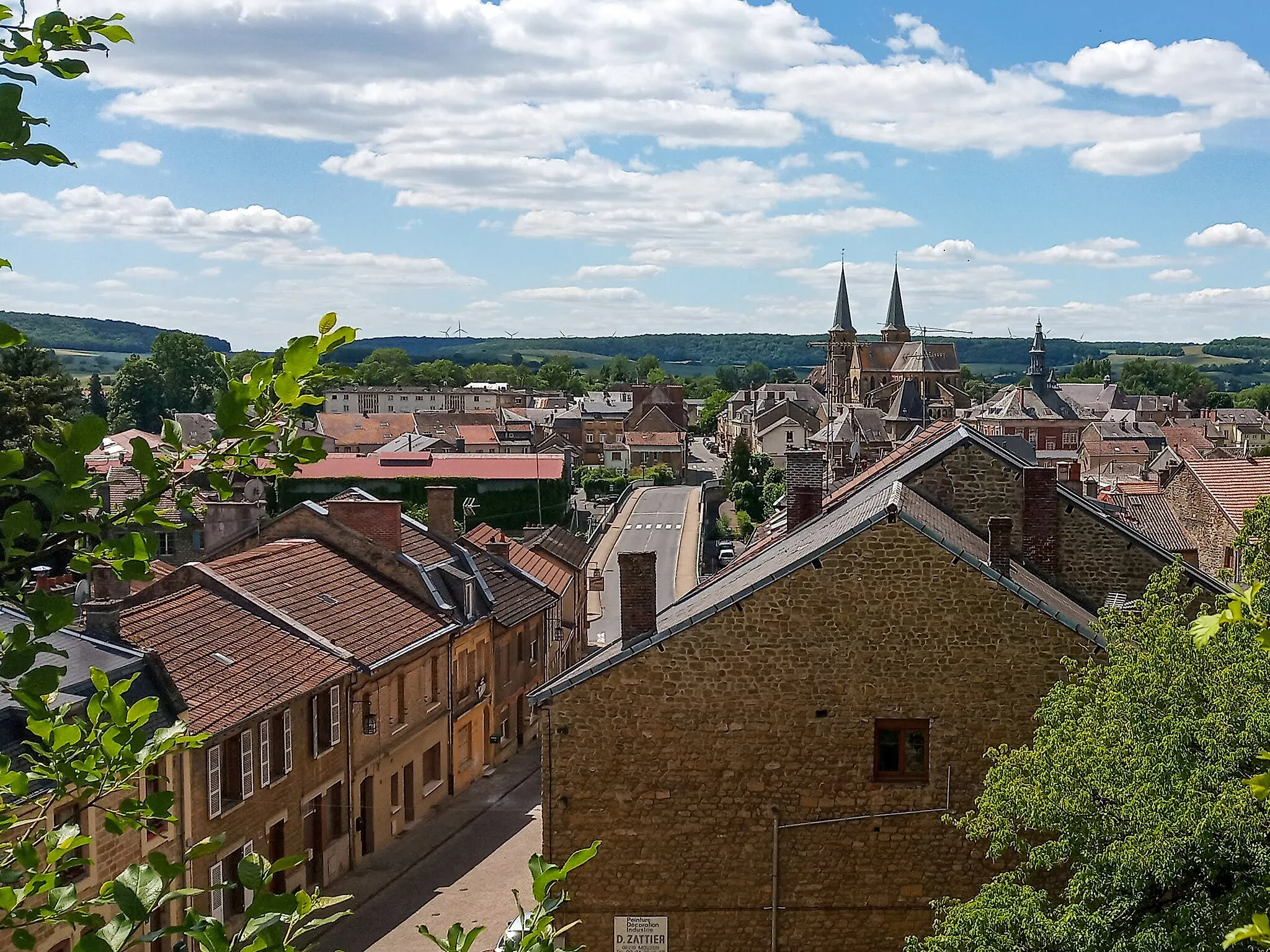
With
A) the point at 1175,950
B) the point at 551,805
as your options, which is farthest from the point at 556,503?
the point at 1175,950

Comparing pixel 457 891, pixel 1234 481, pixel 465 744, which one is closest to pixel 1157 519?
pixel 1234 481

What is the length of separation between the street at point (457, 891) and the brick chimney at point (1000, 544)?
10.0 m

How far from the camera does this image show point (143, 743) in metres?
5.66

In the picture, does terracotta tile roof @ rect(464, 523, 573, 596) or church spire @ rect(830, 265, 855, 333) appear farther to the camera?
church spire @ rect(830, 265, 855, 333)

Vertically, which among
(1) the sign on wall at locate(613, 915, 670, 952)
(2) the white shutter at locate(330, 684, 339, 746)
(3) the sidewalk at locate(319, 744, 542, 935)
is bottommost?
(3) the sidewalk at locate(319, 744, 542, 935)

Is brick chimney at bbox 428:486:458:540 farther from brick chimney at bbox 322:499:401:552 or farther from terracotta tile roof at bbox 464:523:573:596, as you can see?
brick chimney at bbox 322:499:401:552

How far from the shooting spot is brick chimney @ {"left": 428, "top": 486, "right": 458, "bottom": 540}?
3916cm

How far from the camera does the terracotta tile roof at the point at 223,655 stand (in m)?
22.7

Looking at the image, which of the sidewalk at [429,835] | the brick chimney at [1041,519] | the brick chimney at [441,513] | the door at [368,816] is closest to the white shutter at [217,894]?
the sidewalk at [429,835]

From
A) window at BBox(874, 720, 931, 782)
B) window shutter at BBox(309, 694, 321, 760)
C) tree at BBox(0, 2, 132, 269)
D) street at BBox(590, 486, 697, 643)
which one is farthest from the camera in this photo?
street at BBox(590, 486, 697, 643)

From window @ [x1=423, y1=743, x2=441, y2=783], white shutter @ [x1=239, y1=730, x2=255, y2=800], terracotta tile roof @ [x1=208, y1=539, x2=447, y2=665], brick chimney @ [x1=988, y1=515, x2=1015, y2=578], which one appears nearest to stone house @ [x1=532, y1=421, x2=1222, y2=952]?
brick chimney @ [x1=988, y1=515, x2=1015, y2=578]

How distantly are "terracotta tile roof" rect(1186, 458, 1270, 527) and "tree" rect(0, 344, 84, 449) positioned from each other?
45833 mm

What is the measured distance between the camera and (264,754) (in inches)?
939

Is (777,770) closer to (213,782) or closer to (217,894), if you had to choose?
(213,782)
